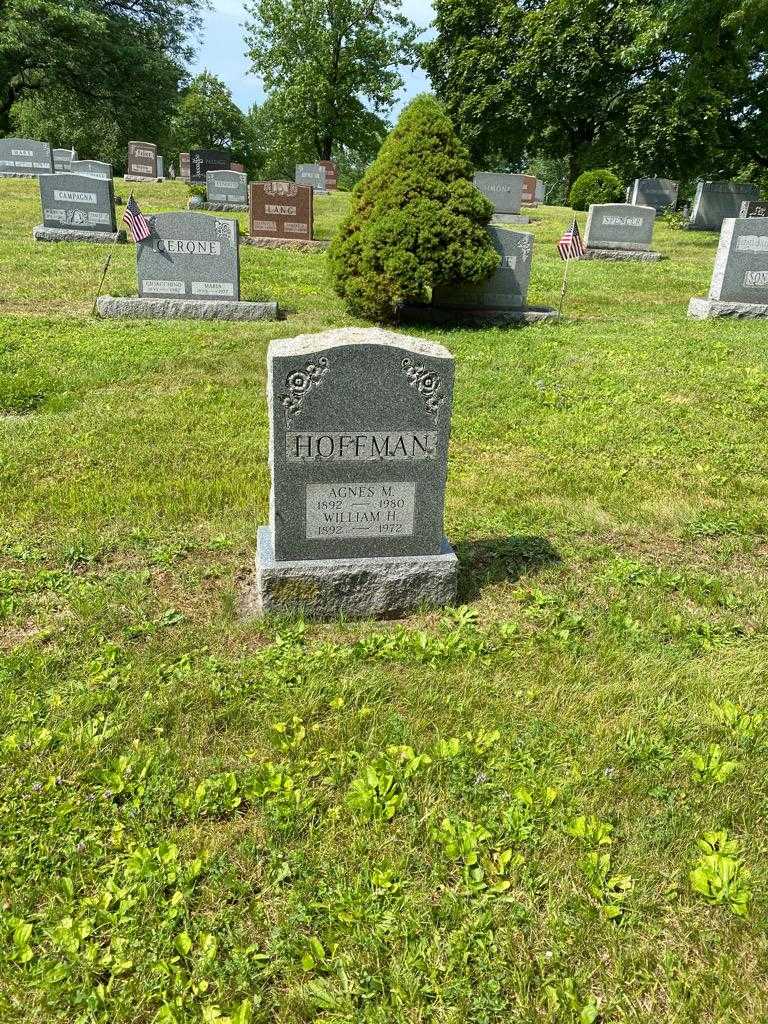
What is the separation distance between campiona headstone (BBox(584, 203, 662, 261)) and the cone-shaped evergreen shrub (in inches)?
326

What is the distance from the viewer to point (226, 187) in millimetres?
21922

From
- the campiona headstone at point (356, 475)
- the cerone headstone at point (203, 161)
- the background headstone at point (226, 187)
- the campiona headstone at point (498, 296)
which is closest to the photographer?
the campiona headstone at point (356, 475)

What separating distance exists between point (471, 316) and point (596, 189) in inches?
686

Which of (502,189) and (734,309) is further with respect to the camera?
(502,189)

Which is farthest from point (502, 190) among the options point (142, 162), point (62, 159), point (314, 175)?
point (62, 159)

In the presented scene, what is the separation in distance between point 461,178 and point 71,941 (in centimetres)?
981

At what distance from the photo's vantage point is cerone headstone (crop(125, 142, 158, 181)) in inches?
1117

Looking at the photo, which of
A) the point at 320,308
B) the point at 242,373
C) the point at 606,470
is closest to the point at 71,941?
the point at 606,470

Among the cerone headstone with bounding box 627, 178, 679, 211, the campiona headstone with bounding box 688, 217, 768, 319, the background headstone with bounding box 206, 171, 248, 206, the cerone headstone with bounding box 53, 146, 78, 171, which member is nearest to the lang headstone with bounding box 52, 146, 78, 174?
the cerone headstone with bounding box 53, 146, 78, 171

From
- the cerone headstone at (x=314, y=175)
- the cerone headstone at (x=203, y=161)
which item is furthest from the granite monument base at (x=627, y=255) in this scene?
the cerone headstone at (x=203, y=161)

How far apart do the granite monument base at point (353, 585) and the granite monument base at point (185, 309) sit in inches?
Answer: 279

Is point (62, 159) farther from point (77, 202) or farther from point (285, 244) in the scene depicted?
point (285, 244)

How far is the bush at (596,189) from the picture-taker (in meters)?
24.0

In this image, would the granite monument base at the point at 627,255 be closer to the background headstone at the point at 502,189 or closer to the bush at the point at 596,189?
the background headstone at the point at 502,189
